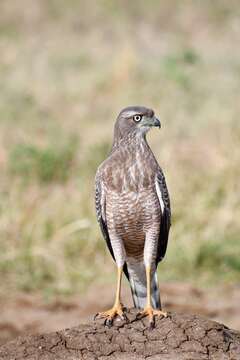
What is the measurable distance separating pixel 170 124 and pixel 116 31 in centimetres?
1095

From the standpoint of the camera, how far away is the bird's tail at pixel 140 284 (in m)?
5.72

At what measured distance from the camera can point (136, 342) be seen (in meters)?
4.85

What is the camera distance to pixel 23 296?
8672mm

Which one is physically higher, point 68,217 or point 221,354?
point 68,217

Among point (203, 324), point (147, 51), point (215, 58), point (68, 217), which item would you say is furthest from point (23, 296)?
point (147, 51)

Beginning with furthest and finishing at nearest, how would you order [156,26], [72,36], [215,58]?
1. [156,26]
2. [72,36]
3. [215,58]

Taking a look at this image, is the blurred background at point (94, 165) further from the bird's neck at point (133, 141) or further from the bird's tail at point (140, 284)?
the bird's neck at point (133, 141)

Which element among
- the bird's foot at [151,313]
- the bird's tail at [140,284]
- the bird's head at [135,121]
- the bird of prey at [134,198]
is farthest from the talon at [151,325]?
the bird's head at [135,121]

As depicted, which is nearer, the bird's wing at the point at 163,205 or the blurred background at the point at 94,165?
the bird's wing at the point at 163,205

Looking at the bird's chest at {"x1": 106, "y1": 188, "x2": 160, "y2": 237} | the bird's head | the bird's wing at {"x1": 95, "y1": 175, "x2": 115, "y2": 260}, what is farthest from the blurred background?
the bird's head

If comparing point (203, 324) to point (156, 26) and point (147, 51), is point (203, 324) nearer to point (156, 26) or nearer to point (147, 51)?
point (147, 51)

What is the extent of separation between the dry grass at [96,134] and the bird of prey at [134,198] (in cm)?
345

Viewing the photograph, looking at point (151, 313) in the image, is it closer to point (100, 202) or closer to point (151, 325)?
point (151, 325)

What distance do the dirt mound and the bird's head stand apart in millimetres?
1273
